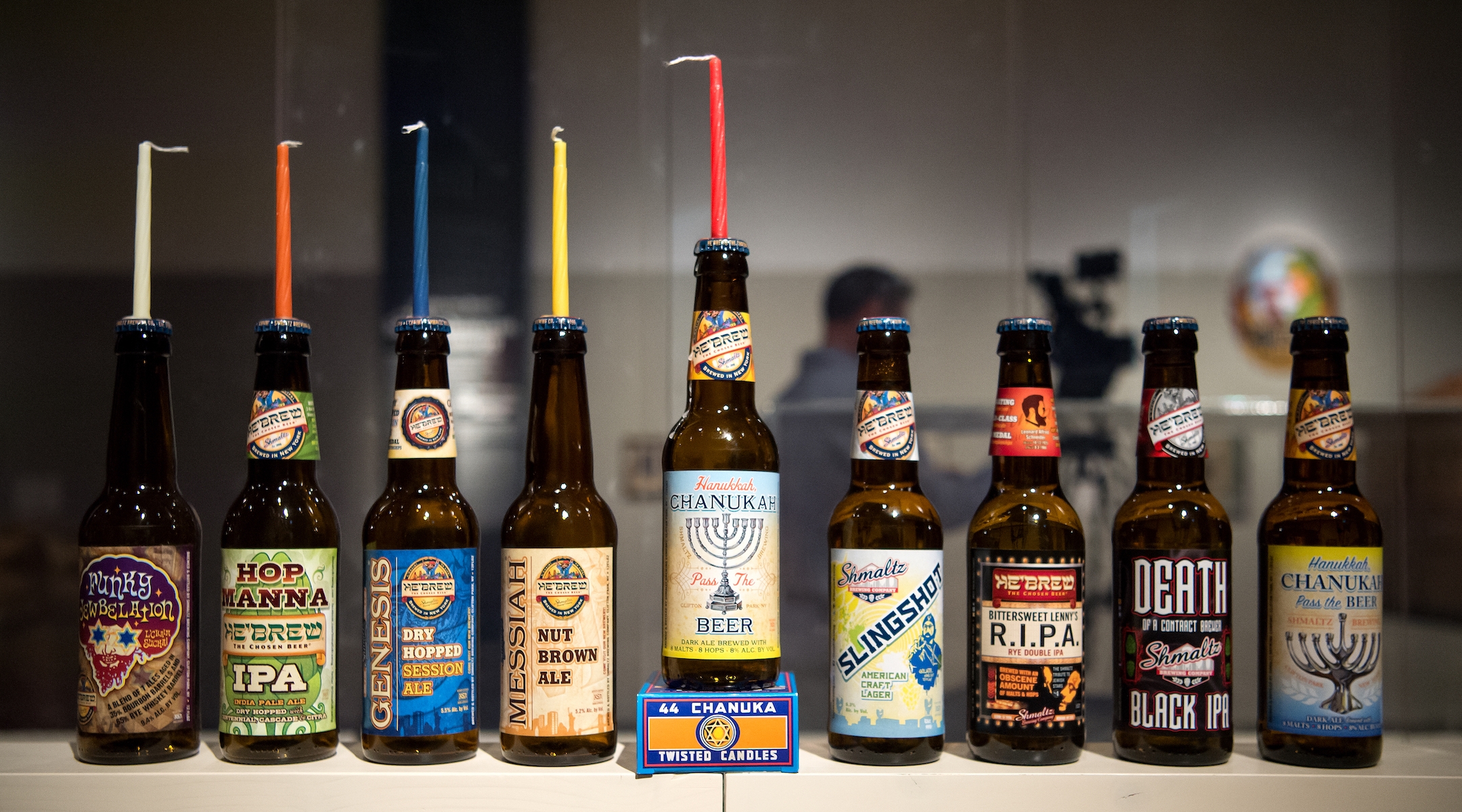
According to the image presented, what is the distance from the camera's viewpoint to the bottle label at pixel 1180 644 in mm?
1120

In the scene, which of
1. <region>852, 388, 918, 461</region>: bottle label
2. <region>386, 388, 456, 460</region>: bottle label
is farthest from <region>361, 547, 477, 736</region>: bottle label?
<region>852, 388, 918, 461</region>: bottle label

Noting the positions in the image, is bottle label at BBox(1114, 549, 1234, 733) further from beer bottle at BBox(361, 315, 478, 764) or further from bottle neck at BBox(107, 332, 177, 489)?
bottle neck at BBox(107, 332, 177, 489)

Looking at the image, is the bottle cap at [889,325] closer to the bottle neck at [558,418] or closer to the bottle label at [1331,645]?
the bottle neck at [558,418]

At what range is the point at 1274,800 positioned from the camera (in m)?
1.07

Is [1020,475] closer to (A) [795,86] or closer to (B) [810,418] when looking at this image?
(B) [810,418]

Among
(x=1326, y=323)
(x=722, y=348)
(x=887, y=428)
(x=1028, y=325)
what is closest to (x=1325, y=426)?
(x=1326, y=323)

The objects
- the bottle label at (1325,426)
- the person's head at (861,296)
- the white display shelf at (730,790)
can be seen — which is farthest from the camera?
the person's head at (861,296)

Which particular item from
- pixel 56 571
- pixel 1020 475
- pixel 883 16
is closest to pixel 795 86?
pixel 883 16

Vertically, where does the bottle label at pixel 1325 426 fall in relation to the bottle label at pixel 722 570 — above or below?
above

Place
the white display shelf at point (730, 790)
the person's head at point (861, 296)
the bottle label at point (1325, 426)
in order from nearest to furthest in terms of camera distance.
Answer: the white display shelf at point (730, 790)
the bottle label at point (1325, 426)
the person's head at point (861, 296)

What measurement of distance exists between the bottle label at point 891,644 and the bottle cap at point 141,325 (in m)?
0.75

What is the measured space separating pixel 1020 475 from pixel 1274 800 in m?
0.39

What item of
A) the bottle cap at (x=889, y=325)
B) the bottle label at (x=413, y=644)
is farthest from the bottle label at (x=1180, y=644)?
the bottle label at (x=413, y=644)

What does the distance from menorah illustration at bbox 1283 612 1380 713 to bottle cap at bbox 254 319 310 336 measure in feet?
3.55
